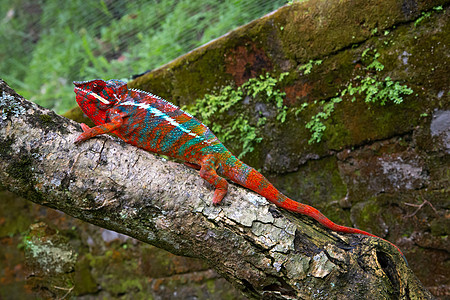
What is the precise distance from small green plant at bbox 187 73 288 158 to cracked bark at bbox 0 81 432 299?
1.39m

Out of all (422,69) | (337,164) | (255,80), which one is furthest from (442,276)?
(255,80)

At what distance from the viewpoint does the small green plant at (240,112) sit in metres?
2.96

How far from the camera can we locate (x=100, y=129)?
1.76 meters

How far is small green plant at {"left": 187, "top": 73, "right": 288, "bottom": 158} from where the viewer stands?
2961mm

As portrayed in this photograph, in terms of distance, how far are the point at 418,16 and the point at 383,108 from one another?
688mm

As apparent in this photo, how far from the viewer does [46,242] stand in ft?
10.5

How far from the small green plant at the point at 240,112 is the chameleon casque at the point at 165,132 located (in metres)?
1.00

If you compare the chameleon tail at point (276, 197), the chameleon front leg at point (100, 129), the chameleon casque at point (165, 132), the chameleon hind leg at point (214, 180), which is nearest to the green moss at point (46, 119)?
the chameleon front leg at point (100, 129)

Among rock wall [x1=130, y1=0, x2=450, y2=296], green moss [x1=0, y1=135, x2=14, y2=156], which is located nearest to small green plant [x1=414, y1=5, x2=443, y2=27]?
rock wall [x1=130, y1=0, x2=450, y2=296]

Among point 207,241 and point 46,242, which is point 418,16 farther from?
point 46,242

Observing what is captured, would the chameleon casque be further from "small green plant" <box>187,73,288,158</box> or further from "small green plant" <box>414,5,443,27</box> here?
"small green plant" <box>414,5,443,27</box>

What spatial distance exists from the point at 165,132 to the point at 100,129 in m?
0.44

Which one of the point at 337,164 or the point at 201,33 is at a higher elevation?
the point at 201,33

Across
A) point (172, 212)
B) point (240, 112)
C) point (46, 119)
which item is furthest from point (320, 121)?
point (46, 119)
